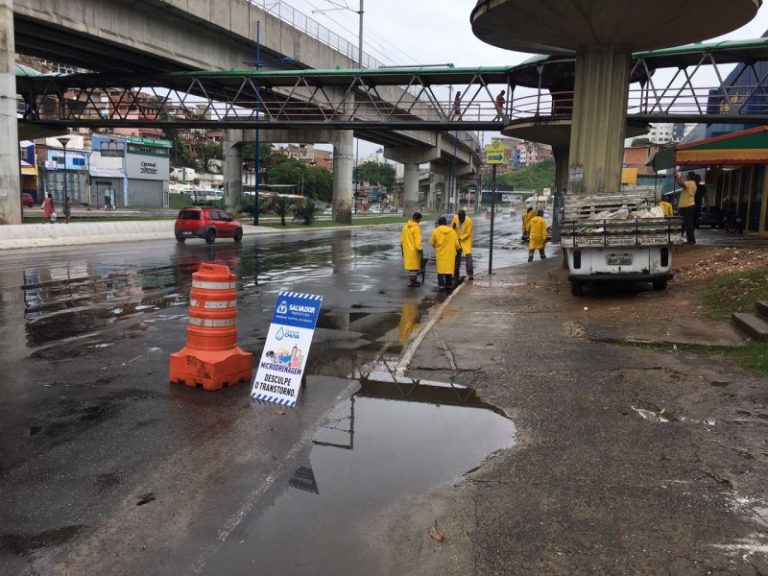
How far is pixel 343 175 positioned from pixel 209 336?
1886 inches

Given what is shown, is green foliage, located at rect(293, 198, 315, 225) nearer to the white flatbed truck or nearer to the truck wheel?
the truck wheel

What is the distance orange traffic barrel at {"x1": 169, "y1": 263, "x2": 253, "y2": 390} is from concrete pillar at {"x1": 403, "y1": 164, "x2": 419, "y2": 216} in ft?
215

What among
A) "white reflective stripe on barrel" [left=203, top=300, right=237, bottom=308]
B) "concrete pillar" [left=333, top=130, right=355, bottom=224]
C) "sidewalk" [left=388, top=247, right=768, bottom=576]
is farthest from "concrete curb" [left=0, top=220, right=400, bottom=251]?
"sidewalk" [left=388, top=247, right=768, bottom=576]

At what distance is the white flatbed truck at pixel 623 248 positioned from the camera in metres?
11.0

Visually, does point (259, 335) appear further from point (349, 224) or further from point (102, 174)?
point (102, 174)

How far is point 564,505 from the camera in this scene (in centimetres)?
396

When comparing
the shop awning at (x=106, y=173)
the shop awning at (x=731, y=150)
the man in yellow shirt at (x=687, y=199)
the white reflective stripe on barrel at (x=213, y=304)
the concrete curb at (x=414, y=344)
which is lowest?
the concrete curb at (x=414, y=344)

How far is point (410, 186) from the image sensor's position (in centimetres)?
7250

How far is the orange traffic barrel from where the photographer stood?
21.4ft

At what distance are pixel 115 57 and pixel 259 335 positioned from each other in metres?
29.8

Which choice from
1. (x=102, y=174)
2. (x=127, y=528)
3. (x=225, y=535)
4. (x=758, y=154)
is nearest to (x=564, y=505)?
(x=225, y=535)

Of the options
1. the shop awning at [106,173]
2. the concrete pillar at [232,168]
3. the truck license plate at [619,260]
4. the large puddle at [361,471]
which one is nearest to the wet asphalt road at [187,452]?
the large puddle at [361,471]

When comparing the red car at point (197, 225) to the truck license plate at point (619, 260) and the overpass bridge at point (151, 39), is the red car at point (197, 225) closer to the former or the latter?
the overpass bridge at point (151, 39)

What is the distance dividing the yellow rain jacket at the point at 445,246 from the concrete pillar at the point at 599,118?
479 cm
